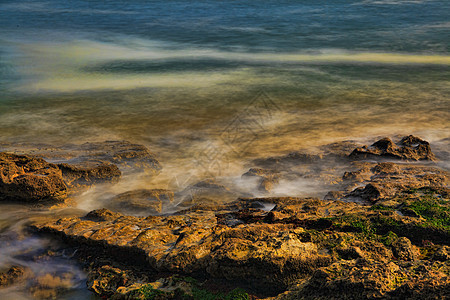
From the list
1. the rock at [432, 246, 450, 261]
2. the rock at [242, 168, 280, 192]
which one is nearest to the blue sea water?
the rock at [242, 168, 280, 192]

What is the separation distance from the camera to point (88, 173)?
20.6 feet

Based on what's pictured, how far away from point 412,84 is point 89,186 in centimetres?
1015

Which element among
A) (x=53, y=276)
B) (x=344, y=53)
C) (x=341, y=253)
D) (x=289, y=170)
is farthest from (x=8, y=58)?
(x=341, y=253)

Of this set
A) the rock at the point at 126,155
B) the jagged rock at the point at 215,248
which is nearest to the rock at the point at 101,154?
the rock at the point at 126,155

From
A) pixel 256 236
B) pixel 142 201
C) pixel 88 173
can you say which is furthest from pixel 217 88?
pixel 256 236

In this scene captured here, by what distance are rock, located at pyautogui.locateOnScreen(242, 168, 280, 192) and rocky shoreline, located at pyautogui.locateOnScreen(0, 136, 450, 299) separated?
0.04 m

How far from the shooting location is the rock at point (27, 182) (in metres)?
5.36

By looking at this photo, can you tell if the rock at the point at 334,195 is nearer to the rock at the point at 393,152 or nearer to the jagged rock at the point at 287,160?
the jagged rock at the point at 287,160

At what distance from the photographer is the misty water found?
8148 mm

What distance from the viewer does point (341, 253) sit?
325cm

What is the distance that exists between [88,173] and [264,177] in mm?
2538

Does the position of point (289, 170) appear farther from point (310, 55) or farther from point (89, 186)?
point (310, 55)

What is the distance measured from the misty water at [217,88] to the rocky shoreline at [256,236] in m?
0.29

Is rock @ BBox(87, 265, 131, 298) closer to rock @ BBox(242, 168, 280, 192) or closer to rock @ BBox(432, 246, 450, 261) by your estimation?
rock @ BBox(432, 246, 450, 261)
